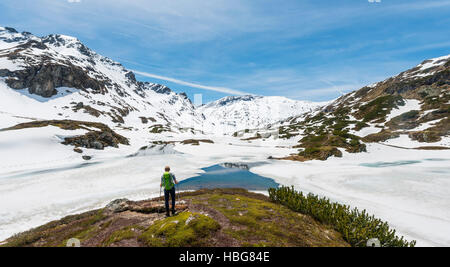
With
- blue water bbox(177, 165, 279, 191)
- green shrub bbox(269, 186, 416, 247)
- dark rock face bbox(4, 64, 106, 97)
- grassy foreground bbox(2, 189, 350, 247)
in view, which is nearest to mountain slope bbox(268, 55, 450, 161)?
blue water bbox(177, 165, 279, 191)

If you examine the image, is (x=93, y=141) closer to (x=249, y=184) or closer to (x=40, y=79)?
(x=249, y=184)

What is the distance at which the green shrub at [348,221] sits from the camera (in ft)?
35.7

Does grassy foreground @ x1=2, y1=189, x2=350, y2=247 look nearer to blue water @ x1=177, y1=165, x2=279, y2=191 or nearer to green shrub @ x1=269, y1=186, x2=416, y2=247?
green shrub @ x1=269, y1=186, x2=416, y2=247

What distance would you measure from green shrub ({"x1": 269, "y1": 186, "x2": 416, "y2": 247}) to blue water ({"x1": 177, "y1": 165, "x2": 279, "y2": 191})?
8808mm

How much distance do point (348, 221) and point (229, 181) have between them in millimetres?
19017

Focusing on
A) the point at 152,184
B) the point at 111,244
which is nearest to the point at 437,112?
the point at 152,184

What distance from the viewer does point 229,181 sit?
3048 cm

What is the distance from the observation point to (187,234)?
31.3ft

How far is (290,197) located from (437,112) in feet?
429

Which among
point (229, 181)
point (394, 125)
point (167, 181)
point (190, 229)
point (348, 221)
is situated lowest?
point (229, 181)

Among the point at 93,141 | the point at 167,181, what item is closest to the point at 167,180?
the point at 167,181

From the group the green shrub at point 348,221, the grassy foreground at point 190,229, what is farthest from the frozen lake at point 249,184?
the grassy foreground at point 190,229

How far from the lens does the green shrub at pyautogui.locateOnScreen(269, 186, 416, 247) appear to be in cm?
1088
